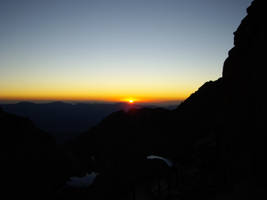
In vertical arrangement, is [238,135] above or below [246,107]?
below

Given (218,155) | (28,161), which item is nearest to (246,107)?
(218,155)

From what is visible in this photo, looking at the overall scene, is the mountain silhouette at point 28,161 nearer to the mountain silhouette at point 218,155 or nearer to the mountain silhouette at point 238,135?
the mountain silhouette at point 218,155

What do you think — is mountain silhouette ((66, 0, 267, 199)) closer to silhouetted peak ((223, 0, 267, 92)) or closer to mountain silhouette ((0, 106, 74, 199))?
silhouetted peak ((223, 0, 267, 92))

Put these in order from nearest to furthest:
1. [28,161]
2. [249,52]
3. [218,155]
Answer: [249,52] → [218,155] → [28,161]

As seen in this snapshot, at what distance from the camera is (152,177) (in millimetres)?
21797

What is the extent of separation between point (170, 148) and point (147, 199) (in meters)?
25.3

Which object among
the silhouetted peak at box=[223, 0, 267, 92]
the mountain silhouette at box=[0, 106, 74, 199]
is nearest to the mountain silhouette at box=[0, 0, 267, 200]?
the silhouetted peak at box=[223, 0, 267, 92]

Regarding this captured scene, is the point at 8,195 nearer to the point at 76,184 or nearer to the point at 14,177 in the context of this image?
the point at 14,177

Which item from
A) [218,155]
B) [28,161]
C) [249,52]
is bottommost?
[28,161]

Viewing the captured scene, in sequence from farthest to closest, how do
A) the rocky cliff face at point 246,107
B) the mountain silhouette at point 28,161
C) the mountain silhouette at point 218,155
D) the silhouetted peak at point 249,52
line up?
1. the mountain silhouette at point 28,161
2. the silhouetted peak at point 249,52
3. the mountain silhouette at point 218,155
4. the rocky cliff face at point 246,107

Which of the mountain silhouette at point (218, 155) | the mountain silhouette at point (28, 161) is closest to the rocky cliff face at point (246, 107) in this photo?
the mountain silhouette at point (218, 155)

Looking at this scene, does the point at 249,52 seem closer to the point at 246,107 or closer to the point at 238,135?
the point at 246,107

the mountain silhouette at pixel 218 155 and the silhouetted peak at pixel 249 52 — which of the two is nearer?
the mountain silhouette at pixel 218 155

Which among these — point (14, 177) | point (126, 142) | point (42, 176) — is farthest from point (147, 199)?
point (126, 142)
